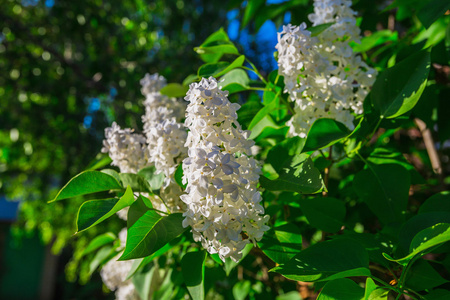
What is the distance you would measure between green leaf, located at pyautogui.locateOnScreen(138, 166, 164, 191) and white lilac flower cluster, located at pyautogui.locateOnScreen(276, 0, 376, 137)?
24 cm

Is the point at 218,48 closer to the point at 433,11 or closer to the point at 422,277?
the point at 433,11

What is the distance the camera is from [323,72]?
60cm

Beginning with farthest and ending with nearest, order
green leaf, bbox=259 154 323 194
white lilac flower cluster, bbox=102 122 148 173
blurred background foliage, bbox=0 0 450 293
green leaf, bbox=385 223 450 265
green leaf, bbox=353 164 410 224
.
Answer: blurred background foliage, bbox=0 0 450 293 < white lilac flower cluster, bbox=102 122 148 173 < green leaf, bbox=353 164 410 224 < green leaf, bbox=259 154 323 194 < green leaf, bbox=385 223 450 265

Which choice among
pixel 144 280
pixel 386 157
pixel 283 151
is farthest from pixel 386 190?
pixel 144 280

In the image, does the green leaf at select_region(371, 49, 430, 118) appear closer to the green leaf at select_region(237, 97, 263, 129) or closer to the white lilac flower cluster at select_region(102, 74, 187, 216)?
the green leaf at select_region(237, 97, 263, 129)

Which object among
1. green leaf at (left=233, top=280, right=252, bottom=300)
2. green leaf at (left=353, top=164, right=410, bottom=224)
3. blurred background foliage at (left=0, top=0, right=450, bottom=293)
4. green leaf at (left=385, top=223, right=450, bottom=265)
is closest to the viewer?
green leaf at (left=385, top=223, right=450, bottom=265)

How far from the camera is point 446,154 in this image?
1283mm

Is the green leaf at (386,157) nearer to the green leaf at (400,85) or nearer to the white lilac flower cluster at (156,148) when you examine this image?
the green leaf at (400,85)

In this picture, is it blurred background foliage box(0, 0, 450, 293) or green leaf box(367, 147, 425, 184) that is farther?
blurred background foliage box(0, 0, 450, 293)

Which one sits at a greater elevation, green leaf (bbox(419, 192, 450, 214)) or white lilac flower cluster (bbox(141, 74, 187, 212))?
white lilac flower cluster (bbox(141, 74, 187, 212))

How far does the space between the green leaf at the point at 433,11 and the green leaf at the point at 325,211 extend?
324mm

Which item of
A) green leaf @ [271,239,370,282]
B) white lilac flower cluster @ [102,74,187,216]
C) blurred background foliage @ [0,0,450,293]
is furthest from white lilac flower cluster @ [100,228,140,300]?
blurred background foliage @ [0,0,450,293]

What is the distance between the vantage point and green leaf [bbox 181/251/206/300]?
53 cm

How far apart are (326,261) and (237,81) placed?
0.40 m
